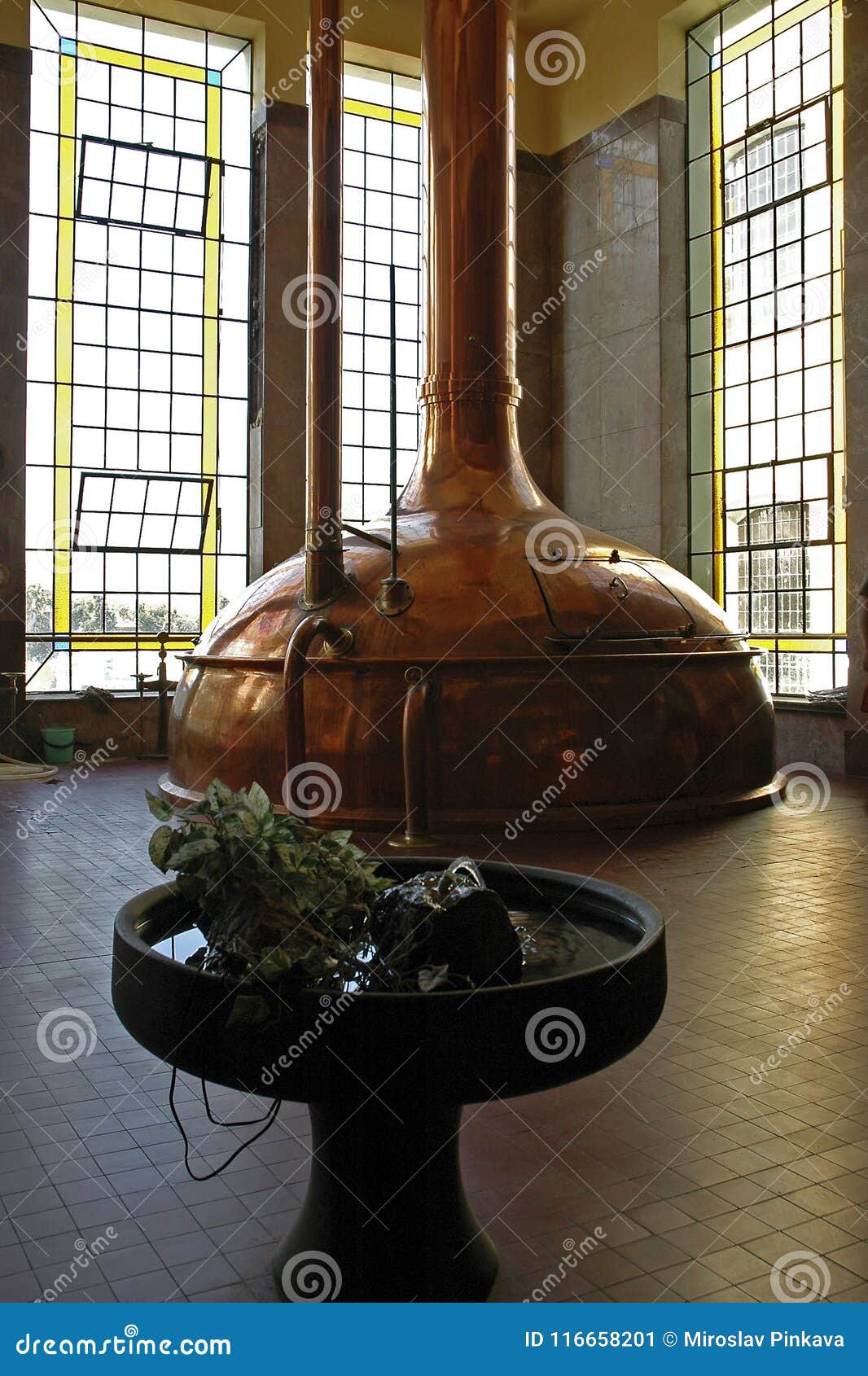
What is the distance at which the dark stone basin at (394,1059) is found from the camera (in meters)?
1.96

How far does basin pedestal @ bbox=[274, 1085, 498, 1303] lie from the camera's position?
2.19m

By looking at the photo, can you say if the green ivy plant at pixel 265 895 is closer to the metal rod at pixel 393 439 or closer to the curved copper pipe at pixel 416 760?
the curved copper pipe at pixel 416 760

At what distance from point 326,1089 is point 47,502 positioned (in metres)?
11.3

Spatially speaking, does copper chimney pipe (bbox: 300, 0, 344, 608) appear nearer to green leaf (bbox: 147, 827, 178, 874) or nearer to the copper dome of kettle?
the copper dome of kettle

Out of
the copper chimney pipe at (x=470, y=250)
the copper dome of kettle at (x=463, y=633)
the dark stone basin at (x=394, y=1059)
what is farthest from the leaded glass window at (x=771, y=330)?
the dark stone basin at (x=394, y=1059)

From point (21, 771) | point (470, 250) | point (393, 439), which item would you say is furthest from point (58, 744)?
point (470, 250)

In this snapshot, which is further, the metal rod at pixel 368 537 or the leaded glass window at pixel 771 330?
the leaded glass window at pixel 771 330

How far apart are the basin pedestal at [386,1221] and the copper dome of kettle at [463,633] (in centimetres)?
445

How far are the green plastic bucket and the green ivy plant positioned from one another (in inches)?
364

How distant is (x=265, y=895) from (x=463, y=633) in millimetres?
5182

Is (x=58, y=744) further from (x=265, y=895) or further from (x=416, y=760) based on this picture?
(x=265, y=895)

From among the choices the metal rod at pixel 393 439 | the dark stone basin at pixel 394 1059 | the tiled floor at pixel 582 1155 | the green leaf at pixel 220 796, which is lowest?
the tiled floor at pixel 582 1155

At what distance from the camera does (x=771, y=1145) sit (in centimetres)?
291

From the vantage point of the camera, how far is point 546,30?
14703mm
